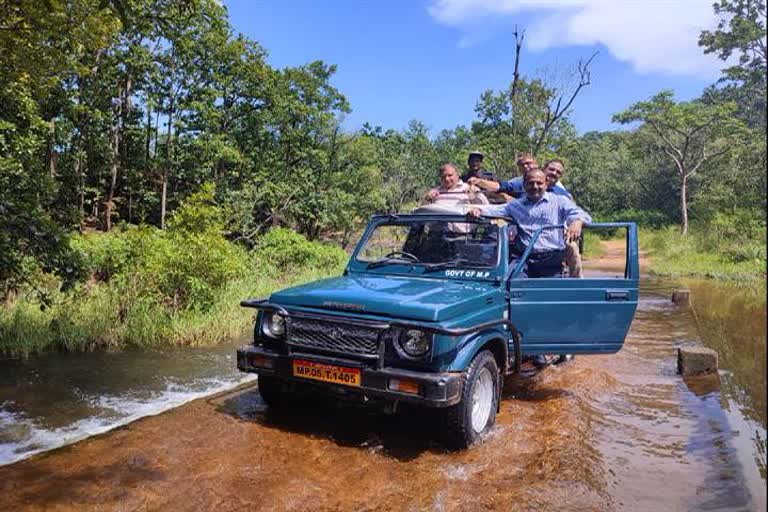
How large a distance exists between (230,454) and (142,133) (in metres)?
22.6

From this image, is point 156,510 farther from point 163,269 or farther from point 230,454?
point 163,269

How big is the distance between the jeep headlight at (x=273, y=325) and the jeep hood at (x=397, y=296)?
5.4 inches

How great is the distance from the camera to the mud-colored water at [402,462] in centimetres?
381

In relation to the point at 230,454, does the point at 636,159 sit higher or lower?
higher

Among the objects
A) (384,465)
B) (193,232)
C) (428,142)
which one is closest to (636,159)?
(428,142)

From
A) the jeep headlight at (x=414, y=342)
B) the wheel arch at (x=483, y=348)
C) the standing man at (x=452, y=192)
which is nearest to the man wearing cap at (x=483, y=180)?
the standing man at (x=452, y=192)

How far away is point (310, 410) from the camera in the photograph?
18.5 ft

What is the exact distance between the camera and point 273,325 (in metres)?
4.99

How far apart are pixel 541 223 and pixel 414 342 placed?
2297 millimetres

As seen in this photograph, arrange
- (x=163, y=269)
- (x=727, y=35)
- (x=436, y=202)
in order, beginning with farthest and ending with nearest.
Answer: (x=727, y=35)
(x=163, y=269)
(x=436, y=202)

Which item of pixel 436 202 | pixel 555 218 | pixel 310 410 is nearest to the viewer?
pixel 310 410

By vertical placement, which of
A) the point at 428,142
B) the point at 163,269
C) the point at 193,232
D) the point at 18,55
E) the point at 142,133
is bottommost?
the point at 163,269

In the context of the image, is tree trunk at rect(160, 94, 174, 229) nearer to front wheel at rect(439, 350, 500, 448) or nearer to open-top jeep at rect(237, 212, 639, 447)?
open-top jeep at rect(237, 212, 639, 447)

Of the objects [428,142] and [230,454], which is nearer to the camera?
[230,454]
